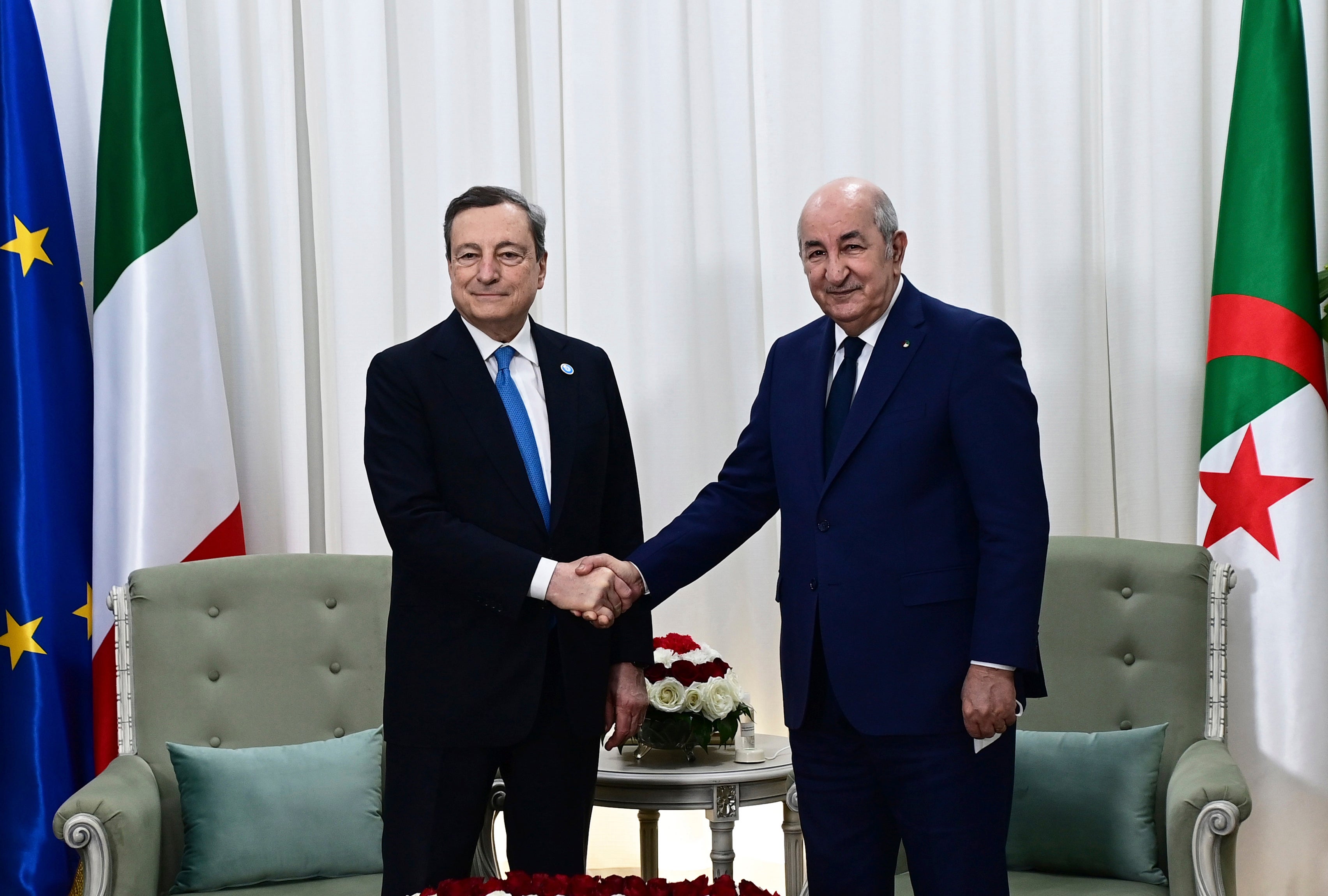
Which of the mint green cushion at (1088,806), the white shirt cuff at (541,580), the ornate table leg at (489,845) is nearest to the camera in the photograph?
the white shirt cuff at (541,580)

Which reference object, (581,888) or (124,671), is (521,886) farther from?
(124,671)

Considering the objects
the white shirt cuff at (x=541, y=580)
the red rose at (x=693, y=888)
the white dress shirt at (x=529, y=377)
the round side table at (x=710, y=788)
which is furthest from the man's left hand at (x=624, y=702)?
the red rose at (x=693, y=888)

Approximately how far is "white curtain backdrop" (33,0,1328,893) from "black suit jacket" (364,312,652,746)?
1263mm

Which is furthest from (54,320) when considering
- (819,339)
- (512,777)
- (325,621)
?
(819,339)

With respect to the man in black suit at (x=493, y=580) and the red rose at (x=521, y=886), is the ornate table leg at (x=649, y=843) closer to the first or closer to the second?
the man in black suit at (x=493, y=580)

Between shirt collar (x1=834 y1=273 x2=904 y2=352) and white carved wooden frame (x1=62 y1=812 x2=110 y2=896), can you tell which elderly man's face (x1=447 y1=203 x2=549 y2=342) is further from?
white carved wooden frame (x1=62 y1=812 x2=110 y2=896)

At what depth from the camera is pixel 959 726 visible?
1.91 metres

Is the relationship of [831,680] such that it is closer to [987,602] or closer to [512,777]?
[987,602]

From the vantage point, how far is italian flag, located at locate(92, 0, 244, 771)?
3.08m

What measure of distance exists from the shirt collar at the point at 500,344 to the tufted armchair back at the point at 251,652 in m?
0.95

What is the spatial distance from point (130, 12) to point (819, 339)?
2.11m

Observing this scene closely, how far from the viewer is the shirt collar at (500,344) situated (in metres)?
2.16

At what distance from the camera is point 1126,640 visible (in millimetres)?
2705

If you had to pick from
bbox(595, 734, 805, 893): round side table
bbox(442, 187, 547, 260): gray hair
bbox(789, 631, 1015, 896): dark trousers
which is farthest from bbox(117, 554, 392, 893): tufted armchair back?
bbox(789, 631, 1015, 896): dark trousers
